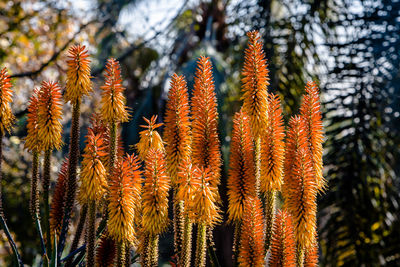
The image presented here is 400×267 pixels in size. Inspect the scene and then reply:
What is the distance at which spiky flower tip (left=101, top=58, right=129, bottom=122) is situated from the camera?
0.96m

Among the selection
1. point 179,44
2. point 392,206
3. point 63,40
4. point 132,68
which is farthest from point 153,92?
point 63,40

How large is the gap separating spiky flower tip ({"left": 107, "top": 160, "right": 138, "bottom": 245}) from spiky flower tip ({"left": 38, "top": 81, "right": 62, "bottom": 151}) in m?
0.24

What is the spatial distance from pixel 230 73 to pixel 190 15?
5.89 feet

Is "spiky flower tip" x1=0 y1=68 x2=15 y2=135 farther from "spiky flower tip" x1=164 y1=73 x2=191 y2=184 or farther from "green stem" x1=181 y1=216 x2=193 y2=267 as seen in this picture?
"green stem" x1=181 y1=216 x2=193 y2=267

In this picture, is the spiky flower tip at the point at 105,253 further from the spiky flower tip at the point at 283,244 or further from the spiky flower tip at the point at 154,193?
the spiky flower tip at the point at 283,244

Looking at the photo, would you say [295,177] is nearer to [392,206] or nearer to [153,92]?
[392,206]

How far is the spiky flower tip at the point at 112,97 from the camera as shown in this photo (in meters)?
0.96

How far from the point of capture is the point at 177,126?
3.03 feet

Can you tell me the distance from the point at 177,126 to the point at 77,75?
0.30 m

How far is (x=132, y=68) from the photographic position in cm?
581

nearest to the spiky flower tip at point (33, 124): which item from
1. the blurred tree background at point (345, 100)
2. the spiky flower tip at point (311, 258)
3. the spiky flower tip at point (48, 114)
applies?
the spiky flower tip at point (48, 114)

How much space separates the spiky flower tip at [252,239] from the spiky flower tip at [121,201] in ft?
0.86

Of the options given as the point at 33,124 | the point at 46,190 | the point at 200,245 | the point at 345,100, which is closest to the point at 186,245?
the point at 200,245

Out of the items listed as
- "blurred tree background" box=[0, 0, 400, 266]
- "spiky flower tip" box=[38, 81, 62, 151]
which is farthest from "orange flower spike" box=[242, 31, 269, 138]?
"blurred tree background" box=[0, 0, 400, 266]
